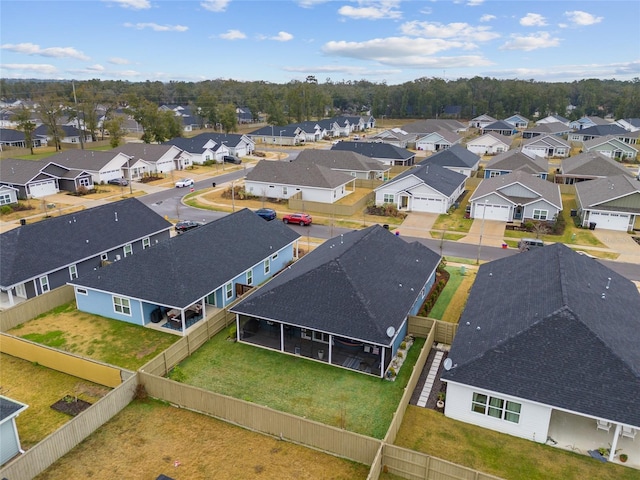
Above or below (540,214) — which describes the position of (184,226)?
below

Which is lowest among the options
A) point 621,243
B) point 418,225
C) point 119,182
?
point 621,243

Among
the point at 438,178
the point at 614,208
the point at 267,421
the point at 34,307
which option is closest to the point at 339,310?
the point at 267,421

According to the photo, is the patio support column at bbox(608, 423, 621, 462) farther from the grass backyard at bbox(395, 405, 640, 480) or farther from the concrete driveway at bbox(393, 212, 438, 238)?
the concrete driveway at bbox(393, 212, 438, 238)

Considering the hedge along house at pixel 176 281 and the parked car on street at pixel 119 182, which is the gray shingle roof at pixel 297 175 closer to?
the parked car on street at pixel 119 182

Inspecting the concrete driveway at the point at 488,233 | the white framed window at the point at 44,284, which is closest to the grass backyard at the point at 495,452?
the white framed window at the point at 44,284

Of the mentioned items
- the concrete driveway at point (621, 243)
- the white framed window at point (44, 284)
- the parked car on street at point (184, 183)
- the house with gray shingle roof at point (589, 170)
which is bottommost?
the concrete driveway at point (621, 243)

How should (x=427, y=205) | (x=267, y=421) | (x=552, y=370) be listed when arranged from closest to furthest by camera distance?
(x=267, y=421), (x=552, y=370), (x=427, y=205)

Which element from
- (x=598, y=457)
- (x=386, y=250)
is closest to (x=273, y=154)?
(x=386, y=250)

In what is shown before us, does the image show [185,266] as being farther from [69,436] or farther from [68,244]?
[69,436]
